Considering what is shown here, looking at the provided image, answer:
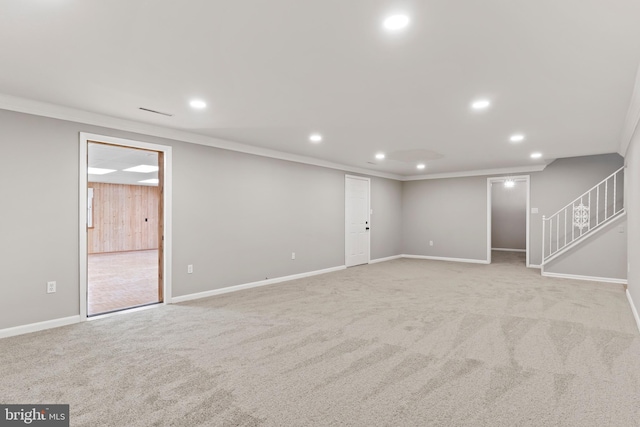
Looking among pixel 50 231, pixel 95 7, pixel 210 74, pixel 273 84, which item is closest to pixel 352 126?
pixel 273 84

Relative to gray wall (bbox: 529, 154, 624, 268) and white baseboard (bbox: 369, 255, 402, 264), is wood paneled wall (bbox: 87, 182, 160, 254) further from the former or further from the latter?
gray wall (bbox: 529, 154, 624, 268)

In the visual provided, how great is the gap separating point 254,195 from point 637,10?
16.2 feet

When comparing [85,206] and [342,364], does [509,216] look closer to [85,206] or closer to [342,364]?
[342,364]

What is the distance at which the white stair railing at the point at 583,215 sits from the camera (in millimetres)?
6625

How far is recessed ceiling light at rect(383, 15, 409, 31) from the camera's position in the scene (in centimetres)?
203

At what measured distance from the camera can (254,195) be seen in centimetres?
584

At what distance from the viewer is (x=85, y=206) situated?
4.01m

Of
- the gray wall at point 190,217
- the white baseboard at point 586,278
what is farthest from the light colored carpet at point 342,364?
the white baseboard at point 586,278

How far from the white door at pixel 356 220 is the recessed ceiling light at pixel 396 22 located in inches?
226

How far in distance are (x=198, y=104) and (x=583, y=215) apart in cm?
756

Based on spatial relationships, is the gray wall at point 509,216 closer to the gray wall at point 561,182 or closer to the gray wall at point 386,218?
the gray wall at point 561,182

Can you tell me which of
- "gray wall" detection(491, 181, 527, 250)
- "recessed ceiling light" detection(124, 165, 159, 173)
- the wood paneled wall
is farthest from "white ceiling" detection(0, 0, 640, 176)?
the wood paneled wall

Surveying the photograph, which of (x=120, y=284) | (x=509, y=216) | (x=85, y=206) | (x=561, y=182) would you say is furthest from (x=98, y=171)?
Result: (x=509, y=216)

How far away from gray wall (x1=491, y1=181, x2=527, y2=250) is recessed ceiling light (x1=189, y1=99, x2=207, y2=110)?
10476mm
